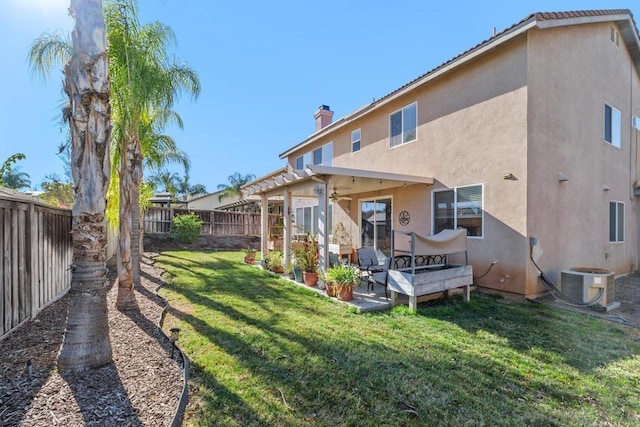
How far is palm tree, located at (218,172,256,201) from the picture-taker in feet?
113

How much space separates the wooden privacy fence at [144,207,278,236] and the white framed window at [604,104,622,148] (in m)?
17.5

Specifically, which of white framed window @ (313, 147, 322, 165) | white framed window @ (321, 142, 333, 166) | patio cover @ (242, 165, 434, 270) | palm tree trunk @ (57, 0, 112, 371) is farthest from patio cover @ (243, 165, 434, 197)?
white framed window @ (313, 147, 322, 165)

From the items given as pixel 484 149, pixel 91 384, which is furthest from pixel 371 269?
pixel 91 384

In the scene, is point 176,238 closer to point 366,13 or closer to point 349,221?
point 349,221

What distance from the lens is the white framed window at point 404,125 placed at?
1039 cm

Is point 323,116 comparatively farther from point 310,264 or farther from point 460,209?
point 310,264

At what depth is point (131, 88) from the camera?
5633mm

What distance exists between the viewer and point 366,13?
11.6 meters

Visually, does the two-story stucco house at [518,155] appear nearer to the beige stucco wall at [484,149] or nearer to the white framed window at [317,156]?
the beige stucco wall at [484,149]

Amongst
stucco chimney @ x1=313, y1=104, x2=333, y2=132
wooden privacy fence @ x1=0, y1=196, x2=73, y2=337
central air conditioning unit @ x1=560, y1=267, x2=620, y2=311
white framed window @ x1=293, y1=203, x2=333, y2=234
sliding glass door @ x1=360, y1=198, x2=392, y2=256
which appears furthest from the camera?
stucco chimney @ x1=313, y1=104, x2=333, y2=132

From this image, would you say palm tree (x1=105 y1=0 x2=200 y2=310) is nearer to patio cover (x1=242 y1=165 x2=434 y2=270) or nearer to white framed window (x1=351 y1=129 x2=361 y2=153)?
patio cover (x1=242 y1=165 x2=434 y2=270)

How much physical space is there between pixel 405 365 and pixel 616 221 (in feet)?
39.1

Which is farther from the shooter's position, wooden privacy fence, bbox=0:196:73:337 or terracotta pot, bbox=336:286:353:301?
terracotta pot, bbox=336:286:353:301

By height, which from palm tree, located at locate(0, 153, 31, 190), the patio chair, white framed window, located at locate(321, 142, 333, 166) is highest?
white framed window, located at locate(321, 142, 333, 166)
